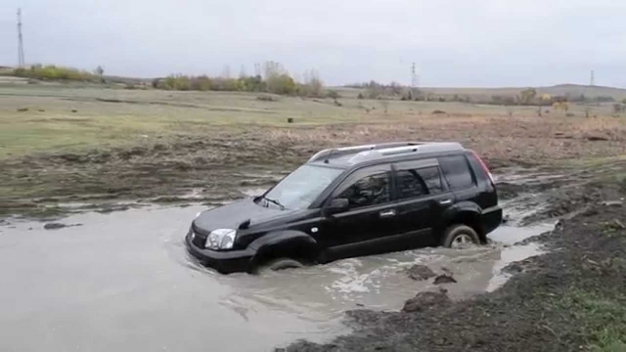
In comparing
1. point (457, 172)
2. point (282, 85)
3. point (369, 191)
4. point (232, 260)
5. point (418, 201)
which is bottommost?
point (232, 260)

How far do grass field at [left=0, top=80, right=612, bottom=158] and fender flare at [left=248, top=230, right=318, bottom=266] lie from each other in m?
17.4

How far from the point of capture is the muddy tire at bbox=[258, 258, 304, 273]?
845 centimetres

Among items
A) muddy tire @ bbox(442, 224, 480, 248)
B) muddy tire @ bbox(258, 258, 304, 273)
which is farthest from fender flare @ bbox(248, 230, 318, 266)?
muddy tire @ bbox(442, 224, 480, 248)

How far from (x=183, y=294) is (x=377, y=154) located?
10.6 feet

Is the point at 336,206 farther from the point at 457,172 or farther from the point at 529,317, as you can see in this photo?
the point at 529,317

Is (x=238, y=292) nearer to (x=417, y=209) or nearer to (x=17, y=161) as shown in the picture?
(x=417, y=209)

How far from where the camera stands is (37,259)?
35.0ft

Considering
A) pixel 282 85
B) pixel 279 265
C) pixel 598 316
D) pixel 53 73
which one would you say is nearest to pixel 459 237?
pixel 279 265

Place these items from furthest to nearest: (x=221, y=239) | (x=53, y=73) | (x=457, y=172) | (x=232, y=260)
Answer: (x=53, y=73), (x=457, y=172), (x=221, y=239), (x=232, y=260)

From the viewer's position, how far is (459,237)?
9977mm

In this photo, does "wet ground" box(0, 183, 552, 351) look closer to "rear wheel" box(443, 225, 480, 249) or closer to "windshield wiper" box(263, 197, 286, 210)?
"rear wheel" box(443, 225, 480, 249)

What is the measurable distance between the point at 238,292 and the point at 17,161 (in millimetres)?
16305

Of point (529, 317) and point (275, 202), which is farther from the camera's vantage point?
point (275, 202)

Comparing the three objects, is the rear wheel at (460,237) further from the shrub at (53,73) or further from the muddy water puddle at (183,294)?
the shrub at (53,73)
